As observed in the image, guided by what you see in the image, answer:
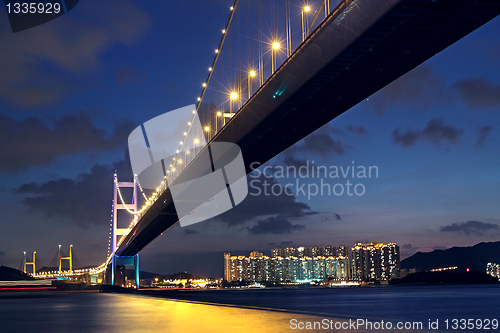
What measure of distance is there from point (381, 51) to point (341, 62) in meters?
0.98

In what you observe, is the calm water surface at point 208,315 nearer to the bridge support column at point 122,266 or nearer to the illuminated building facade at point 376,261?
the bridge support column at point 122,266

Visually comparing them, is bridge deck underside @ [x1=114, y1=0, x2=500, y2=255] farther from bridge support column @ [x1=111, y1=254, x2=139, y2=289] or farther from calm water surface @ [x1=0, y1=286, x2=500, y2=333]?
bridge support column @ [x1=111, y1=254, x2=139, y2=289]

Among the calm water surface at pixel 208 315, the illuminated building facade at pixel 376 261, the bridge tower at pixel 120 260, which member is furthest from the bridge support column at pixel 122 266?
the illuminated building facade at pixel 376 261

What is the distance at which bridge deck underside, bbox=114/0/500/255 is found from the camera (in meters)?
9.98

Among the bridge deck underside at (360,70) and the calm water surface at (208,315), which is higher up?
the bridge deck underside at (360,70)

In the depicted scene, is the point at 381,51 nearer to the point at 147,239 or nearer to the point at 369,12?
the point at 369,12

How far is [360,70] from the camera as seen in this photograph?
1269 cm

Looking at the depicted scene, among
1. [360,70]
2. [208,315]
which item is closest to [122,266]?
[208,315]

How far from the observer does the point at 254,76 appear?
1770 cm

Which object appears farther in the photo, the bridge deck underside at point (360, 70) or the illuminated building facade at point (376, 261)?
the illuminated building facade at point (376, 261)

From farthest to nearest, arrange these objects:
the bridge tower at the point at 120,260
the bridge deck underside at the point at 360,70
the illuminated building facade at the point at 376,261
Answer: the illuminated building facade at the point at 376,261, the bridge tower at the point at 120,260, the bridge deck underside at the point at 360,70

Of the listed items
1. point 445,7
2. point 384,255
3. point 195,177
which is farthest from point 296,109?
point 384,255

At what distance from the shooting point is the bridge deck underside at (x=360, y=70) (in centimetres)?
998

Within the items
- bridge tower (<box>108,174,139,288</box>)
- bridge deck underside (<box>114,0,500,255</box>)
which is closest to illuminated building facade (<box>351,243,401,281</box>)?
bridge tower (<box>108,174,139,288</box>)
